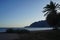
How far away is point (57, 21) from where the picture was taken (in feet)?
140

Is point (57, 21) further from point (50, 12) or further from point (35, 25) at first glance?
point (35, 25)

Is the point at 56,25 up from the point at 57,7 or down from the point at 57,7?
down

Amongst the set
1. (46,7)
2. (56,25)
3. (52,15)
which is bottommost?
(56,25)

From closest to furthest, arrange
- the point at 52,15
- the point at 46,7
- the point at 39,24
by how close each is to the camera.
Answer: the point at 52,15
the point at 46,7
the point at 39,24

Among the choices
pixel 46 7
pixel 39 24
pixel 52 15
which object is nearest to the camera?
pixel 52 15

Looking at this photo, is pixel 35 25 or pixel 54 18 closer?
pixel 54 18

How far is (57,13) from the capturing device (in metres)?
42.2

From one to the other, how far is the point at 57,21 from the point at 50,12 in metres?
3.43

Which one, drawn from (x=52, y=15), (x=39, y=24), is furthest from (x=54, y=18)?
(x=39, y=24)

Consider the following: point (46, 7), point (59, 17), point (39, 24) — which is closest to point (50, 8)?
point (46, 7)

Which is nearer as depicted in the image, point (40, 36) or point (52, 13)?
point (40, 36)

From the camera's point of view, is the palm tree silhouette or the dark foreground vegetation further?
the palm tree silhouette

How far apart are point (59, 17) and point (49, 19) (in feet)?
9.66

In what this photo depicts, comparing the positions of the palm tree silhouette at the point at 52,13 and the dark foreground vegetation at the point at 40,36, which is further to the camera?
the palm tree silhouette at the point at 52,13
